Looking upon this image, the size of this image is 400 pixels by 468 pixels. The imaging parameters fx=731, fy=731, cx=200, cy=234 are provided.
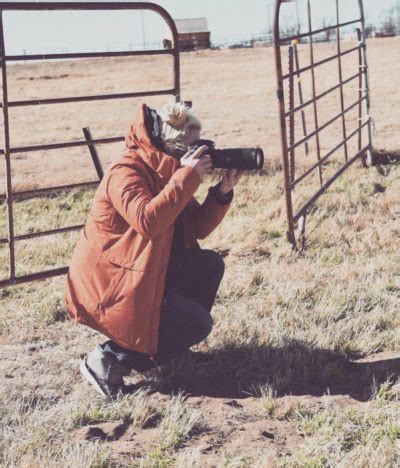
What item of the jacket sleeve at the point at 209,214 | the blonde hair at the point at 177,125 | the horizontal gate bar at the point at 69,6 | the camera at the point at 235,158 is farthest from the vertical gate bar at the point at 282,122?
the blonde hair at the point at 177,125

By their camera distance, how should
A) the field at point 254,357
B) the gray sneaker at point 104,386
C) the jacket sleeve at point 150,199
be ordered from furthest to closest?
the gray sneaker at point 104,386, the jacket sleeve at point 150,199, the field at point 254,357

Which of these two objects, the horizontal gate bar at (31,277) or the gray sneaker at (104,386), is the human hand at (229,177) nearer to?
the gray sneaker at (104,386)

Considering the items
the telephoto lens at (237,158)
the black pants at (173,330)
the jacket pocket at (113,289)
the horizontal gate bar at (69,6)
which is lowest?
the black pants at (173,330)

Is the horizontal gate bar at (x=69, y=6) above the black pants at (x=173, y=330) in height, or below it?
above

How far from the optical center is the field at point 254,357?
8.58 feet

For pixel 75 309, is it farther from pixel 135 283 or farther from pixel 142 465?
pixel 142 465

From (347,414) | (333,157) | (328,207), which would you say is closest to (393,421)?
(347,414)

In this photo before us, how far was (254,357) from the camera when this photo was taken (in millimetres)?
3398

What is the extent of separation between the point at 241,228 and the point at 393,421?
298 centimetres

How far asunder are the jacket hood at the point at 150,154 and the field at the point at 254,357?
0.92 metres

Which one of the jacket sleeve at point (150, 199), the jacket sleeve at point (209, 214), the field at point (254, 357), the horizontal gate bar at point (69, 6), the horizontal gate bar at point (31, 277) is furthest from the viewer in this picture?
the horizontal gate bar at point (31, 277)

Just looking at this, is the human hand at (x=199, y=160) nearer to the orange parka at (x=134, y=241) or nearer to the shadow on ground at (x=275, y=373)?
the orange parka at (x=134, y=241)

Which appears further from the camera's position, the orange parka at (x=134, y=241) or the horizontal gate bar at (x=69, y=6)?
the horizontal gate bar at (x=69, y=6)

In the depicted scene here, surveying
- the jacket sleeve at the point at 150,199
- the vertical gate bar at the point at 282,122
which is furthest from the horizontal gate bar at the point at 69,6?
the jacket sleeve at the point at 150,199
